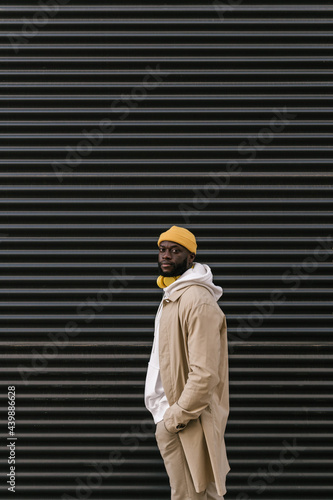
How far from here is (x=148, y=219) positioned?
3.92 metres

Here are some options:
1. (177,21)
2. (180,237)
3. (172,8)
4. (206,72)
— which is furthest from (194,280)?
(172,8)

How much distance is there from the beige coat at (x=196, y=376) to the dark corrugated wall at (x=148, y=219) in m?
0.97

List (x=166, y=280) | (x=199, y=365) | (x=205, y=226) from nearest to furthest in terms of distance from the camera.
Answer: (x=199, y=365)
(x=166, y=280)
(x=205, y=226)

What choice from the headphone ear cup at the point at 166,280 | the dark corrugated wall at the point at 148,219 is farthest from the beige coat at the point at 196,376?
the dark corrugated wall at the point at 148,219

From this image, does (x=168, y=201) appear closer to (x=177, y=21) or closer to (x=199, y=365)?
(x=177, y=21)

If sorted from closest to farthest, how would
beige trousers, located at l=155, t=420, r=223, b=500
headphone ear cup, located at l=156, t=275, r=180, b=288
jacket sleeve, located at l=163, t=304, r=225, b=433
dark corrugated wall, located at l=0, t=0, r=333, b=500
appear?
jacket sleeve, located at l=163, t=304, r=225, b=433 → beige trousers, located at l=155, t=420, r=223, b=500 → headphone ear cup, located at l=156, t=275, r=180, b=288 → dark corrugated wall, located at l=0, t=0, r=333, b=500

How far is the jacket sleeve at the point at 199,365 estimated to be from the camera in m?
2.67

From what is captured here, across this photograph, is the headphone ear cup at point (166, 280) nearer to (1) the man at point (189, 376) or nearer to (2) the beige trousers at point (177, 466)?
(1) the man at point (189, 376)

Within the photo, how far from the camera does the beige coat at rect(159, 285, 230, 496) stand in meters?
2.69

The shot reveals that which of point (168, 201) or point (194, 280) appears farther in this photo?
point (168, 201)

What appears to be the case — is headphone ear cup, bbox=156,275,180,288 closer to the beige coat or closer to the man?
the man

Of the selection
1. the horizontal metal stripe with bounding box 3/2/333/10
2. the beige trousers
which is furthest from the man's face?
the horizontal metal stripe with bounding box 3/2/333/10

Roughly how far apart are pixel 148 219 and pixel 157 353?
1.27 m

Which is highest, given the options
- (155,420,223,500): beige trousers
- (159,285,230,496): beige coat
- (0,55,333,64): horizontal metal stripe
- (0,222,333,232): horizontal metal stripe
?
(0,55,333,64): horizontal metal stripe
